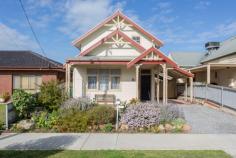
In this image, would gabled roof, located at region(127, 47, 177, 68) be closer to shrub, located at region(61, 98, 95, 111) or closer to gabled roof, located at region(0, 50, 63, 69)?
shrub, located at region(61, 98, 95, 111)

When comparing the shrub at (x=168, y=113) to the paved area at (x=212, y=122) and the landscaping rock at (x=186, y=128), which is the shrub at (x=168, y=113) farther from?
the paved area at (x=212, y=122)

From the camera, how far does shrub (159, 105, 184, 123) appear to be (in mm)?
10836

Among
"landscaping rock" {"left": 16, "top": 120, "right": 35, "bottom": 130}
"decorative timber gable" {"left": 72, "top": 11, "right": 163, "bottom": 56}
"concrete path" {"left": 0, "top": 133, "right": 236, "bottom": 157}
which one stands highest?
"decorative timber gable" {"left": 72, "top": 11, "right": 163, "bottom": 56}

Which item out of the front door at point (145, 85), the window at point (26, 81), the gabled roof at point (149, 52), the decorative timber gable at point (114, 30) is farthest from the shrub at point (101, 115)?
the window at point (26, 81)

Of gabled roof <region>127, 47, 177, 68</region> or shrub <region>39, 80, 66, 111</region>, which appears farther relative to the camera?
gabled roof <region>127, 47, 177, 68</region>

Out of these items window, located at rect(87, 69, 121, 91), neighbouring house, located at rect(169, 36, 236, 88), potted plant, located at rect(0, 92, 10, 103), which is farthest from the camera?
potted plant, located at rect(0, 92, 10, 103)

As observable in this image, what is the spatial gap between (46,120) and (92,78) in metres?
7.22

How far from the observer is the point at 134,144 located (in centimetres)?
823

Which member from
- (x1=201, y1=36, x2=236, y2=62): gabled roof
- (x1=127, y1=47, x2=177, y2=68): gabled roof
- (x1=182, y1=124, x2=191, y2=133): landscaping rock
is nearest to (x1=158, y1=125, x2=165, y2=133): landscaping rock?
(x1=182, y1=124, x2=191, y2=133): landscaping rock

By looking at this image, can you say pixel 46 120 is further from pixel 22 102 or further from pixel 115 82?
pixel 115 82

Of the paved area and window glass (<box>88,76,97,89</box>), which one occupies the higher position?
window glass (<box>88,76,97,89</box>)

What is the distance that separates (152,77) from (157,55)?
3.00 metres

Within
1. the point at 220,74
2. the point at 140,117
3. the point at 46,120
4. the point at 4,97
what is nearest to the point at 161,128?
the point at 140,117

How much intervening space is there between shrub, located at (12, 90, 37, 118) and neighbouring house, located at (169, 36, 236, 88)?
1283 cm
